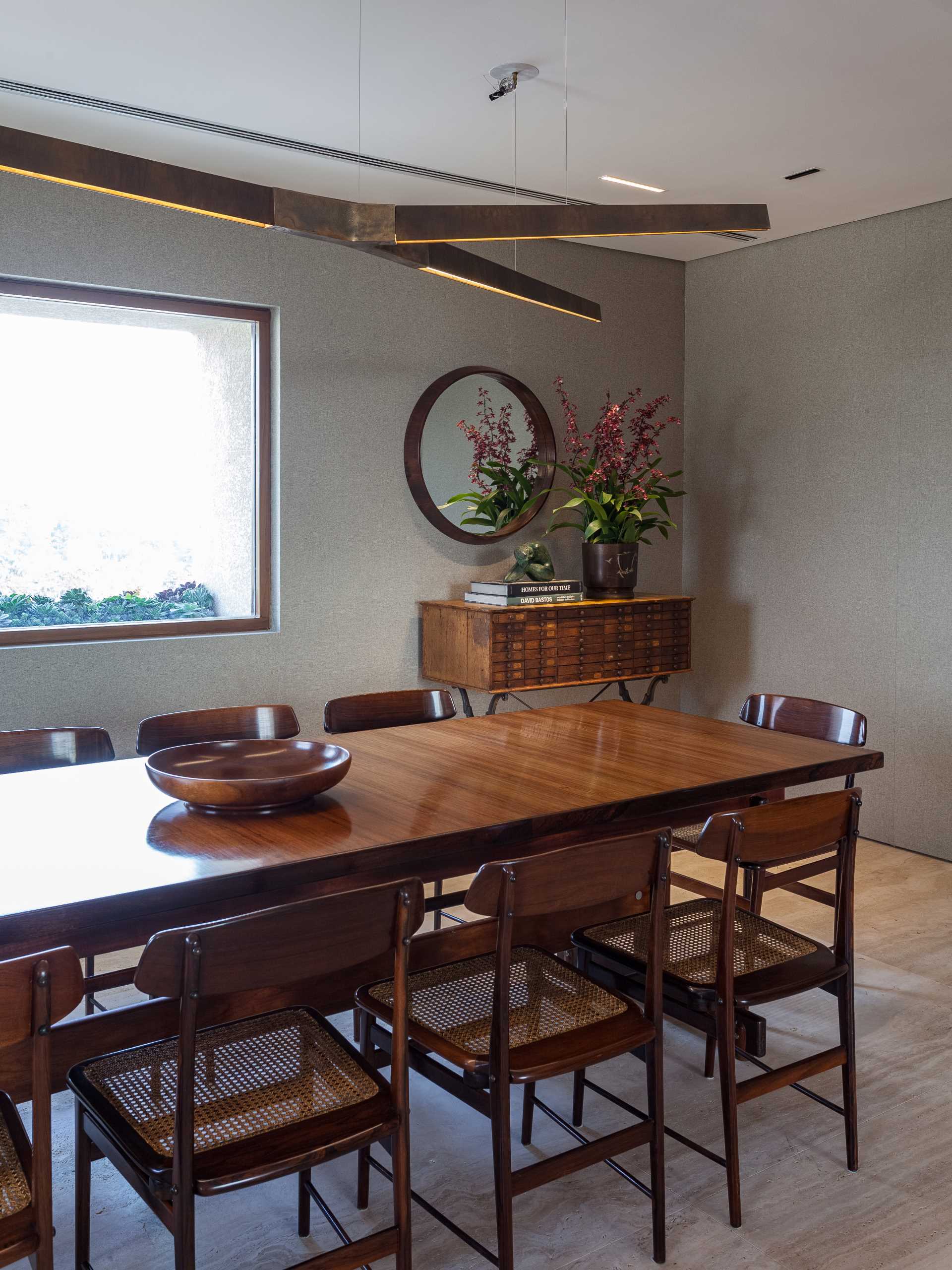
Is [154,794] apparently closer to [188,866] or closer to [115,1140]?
[188,866]

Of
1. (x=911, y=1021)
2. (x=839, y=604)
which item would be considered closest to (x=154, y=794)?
(x=911, y=1021)

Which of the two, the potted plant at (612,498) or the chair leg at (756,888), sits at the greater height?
the potted plant at (612,498)

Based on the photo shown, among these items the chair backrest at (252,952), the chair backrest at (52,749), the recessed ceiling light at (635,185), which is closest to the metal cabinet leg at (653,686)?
the recessed ceiling light at (635,185)

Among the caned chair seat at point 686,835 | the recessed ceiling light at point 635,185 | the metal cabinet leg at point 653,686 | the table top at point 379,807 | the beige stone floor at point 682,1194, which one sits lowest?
the beige stone floor at point 682,1194

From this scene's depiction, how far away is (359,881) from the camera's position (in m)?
2.05

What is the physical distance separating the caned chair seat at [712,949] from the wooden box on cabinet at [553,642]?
1.95 m

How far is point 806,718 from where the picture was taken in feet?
11.1

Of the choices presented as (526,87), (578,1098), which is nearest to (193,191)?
(526,87)

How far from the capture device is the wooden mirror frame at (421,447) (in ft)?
15.6

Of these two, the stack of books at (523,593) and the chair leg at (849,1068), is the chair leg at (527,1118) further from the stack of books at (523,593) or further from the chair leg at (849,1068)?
the stack of books at (523,593)

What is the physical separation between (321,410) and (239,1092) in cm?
323

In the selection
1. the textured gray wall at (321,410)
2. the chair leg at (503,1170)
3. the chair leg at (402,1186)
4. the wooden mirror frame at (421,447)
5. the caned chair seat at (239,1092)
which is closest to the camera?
the caned chair seat at (239,1092)

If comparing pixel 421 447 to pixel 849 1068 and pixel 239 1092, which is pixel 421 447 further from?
pixel 239 1092

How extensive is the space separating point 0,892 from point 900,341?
13.8ft
